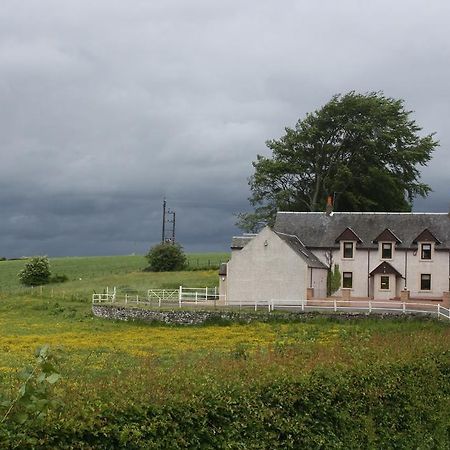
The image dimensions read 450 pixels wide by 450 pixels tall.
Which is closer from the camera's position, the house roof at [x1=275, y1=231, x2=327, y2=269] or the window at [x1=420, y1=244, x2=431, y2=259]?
the house roof at [x1=275, y1=231, x2=327, y2=269]

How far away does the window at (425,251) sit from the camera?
5819 centimetres

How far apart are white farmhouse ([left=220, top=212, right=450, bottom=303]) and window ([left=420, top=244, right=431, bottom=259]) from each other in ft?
0.13

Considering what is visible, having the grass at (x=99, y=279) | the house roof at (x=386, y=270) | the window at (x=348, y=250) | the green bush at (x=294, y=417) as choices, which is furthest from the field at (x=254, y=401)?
the grass at (x=99, y=279)

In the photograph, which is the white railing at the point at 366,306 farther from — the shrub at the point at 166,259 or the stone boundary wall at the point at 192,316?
the shrub at the point at 166,259

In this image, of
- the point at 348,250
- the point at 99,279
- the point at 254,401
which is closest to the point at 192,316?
the point at 348,250

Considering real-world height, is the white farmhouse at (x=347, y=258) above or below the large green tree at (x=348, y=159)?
below

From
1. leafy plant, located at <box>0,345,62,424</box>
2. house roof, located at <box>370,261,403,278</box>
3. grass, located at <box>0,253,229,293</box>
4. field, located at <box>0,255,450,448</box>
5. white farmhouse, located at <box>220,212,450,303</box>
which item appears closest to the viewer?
leafy plant, located at <box>0,345,62,424</box>

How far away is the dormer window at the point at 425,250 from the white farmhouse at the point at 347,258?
0.26 ft

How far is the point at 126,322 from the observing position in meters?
49.7

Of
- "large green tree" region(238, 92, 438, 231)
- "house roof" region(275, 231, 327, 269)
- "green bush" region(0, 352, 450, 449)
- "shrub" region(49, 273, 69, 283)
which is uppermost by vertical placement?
"large green tree" region(238, 92, 438, 231)

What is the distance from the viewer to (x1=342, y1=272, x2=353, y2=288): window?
60.2 meters

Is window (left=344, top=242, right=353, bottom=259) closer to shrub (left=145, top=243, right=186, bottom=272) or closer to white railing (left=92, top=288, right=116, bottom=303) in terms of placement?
white railing (left=92, top=288, right=116, bottom=303)

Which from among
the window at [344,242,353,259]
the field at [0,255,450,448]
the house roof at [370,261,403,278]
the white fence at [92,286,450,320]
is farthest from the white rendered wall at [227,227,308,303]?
the field at [0,255,450,448]

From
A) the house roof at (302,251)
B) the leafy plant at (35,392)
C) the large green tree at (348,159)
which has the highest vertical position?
the large green tree at (348,159)
